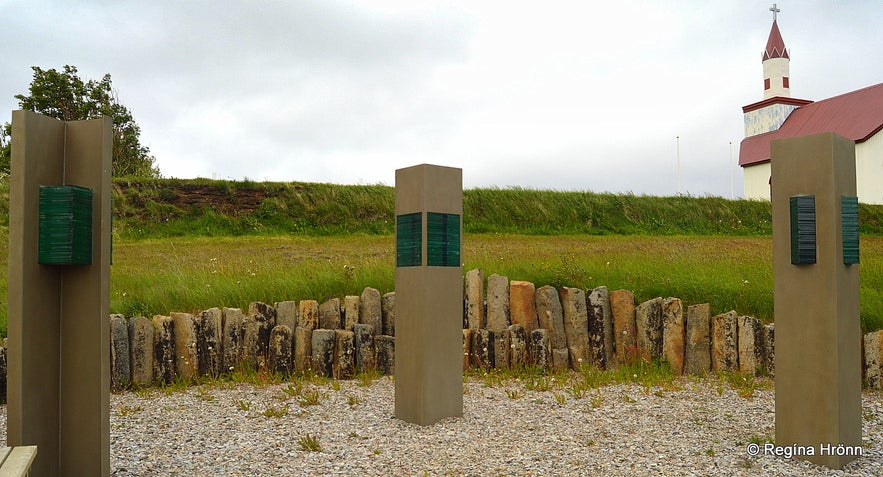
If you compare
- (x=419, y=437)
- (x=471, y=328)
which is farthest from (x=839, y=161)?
(x=471, y=328)

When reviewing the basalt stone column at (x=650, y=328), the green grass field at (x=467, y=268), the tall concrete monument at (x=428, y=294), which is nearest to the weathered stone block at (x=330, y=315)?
the green grass field at (x=467, y=268)

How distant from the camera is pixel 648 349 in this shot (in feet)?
23.4

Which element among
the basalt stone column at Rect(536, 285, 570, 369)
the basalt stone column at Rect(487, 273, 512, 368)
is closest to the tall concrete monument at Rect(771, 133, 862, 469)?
the basalt stone column at Rect(536, 285, 570, 369)

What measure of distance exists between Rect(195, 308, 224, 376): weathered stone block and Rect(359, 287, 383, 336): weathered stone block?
4.56ft

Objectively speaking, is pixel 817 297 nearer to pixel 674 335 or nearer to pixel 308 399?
pixel 674 335

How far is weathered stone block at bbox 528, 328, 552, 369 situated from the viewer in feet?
23.1

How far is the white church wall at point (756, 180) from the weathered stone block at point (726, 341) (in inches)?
1028

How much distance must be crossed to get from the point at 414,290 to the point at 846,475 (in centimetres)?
311

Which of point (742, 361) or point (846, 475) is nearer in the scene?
point (846, 475)

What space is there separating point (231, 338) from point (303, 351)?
71cm

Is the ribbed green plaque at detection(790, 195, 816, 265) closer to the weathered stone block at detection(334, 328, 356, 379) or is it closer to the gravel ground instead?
the gravel ground

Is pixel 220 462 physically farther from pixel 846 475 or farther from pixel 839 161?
pixel 839 161

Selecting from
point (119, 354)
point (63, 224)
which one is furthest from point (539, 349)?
point (63, 224)

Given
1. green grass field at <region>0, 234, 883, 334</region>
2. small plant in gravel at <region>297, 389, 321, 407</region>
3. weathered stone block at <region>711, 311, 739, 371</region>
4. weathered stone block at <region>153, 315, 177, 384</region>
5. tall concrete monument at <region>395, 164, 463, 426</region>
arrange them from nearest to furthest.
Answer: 1. tall concrete monument at <region>395, 164, 463, 426</region>
2. small plant in gravel at <region>297, 389, 321, 407</region>
3. weathered stone block at <region>153, 315, 177, 384</region>
4. weathered stone block at <region>711, 311, 739, 371</region>
5. green grass field at <region>0, 234, 883, 334</region>
